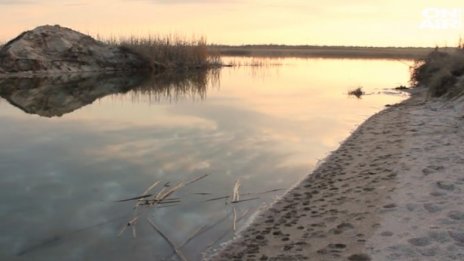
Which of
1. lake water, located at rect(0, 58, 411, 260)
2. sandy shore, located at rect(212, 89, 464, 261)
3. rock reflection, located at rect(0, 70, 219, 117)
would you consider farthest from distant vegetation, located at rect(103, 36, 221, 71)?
sandy shore, located at rect(212, 89, 464, 261)

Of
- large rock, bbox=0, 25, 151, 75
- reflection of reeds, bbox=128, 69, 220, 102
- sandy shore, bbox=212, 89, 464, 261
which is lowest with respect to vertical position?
reflection of reeds, bbox=128, 69, 220, 102

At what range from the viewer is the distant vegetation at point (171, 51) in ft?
142

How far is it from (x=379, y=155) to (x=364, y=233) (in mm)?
4076

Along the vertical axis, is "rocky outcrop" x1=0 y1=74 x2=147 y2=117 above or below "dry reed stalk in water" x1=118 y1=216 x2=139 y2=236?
above

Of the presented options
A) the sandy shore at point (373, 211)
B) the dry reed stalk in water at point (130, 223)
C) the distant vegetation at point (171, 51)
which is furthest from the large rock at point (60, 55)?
the dry reed stalk in water at point (130, 223)

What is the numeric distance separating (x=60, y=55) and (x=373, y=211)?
3705cm

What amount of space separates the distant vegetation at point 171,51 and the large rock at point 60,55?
2.86ft

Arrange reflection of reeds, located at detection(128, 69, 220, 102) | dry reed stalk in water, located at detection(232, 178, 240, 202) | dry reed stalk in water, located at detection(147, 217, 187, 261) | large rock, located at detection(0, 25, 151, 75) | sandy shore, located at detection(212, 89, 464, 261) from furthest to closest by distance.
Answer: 1. large rock, located at detection(0, 25, 151, 75)
2. reflection of reeds, located at detection(128, 69, 220, 102)
3. dry reed stalk in water, located at detection(232, 178, 240, 202)
4. dry reed stalk in water, located at detection(147, 217, 187, 261)
5. sandy shore, located at detection(212, 89, 464, 261)

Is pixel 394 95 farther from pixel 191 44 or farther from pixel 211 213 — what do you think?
pixel 191 44

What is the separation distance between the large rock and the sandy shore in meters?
31.7

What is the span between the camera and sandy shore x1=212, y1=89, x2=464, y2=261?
4.94m

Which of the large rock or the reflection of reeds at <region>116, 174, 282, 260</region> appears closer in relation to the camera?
the reflection of reeds at <region>116, 174, 282, 260</region>

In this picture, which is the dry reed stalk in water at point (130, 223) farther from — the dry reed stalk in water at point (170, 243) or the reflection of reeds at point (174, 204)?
the dry reed stalk in water at point (170, 243)

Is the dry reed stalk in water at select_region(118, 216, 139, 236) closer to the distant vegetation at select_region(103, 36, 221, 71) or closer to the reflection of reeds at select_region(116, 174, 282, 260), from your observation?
the reflection of reeds at select_region(116, 174, 282, 260)
